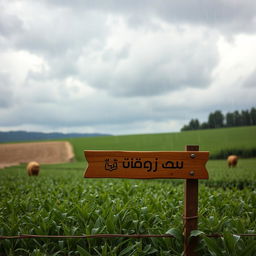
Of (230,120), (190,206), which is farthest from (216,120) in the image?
(190,206)

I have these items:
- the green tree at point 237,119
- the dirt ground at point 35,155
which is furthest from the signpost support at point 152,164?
the green tree at point 237,119

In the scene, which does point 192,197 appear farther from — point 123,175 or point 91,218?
point 91,218

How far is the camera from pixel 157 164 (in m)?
3.04

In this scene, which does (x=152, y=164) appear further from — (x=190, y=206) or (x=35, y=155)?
(x=35, y=155)

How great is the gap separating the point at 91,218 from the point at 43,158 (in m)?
34.5

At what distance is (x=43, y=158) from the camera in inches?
1449

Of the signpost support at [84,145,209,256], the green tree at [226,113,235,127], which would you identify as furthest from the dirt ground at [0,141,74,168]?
the signpost support at [84,145,209,256]

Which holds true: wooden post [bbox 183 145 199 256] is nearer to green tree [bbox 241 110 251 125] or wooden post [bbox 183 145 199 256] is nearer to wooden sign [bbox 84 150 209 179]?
wooden sign [bbox 84 150 209 179]

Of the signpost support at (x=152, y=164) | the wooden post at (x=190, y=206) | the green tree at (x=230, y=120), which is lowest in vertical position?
the wooden post at (x=190, y=206)

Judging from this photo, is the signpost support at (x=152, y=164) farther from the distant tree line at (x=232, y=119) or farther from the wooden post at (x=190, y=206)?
the distant tree line at (x=232, y=119)

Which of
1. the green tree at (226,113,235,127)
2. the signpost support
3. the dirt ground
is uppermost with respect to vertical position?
the green tree at (226,113,235,127)

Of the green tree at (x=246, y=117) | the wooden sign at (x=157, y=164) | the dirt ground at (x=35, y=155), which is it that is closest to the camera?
the wooden sign at (x=157, y=164)

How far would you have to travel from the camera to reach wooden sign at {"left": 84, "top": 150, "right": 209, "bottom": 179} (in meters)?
3.04

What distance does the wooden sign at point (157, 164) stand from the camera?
9.98ft
